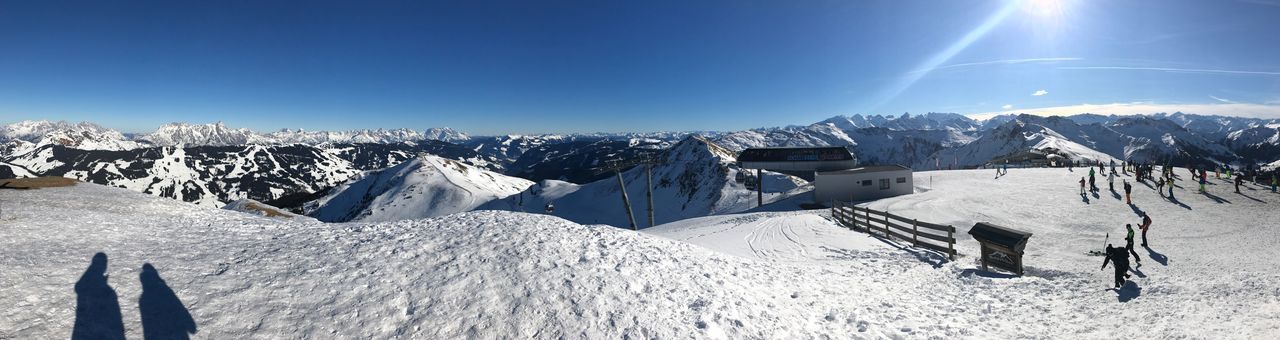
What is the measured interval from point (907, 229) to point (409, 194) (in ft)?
397

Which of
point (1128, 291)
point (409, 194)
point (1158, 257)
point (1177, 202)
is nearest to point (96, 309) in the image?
point (1128, 291)

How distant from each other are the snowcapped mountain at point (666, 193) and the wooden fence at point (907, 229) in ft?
124

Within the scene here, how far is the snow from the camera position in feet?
24.5

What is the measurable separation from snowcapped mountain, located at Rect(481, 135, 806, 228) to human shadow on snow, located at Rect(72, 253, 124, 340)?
60.9 metres

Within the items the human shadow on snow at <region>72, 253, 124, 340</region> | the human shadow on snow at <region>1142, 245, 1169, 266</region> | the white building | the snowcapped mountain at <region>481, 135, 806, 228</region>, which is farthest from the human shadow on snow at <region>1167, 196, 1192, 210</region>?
the human shadow on snow at <region>72, 253, 124, 340</region>

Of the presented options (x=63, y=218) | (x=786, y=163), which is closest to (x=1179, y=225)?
(x=63, y=218)

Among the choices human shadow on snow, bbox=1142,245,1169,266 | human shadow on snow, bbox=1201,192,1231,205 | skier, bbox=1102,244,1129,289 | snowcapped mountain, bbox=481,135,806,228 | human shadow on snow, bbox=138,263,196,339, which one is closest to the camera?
human shadow on snow, bbox=138,263,196,339

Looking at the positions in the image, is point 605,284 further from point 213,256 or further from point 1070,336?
point 1070,336

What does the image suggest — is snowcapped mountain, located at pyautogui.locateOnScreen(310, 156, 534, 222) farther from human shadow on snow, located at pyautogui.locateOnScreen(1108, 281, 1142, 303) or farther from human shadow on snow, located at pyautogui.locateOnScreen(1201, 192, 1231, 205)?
human shadow on snow, located at pyautogui.locateOnScreen(1201, 192, 1231, 205)

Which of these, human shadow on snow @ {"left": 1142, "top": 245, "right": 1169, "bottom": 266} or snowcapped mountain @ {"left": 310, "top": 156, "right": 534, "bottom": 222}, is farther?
snowcapped mountain @ {"left": 310, "top": 156, "right": 534, "bottom": 222}

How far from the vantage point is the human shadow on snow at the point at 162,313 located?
21.1 feet

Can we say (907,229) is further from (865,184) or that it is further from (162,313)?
(865,184)

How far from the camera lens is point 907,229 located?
758 inches

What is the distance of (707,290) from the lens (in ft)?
34.0
